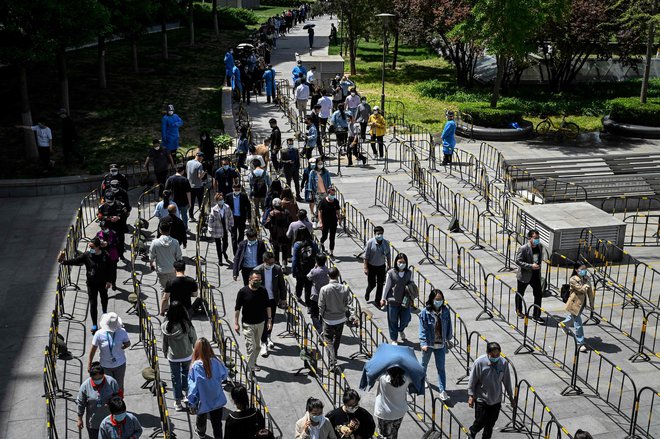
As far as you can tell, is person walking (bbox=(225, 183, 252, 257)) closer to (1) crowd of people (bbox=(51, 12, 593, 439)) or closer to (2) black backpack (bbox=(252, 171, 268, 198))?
(1) crowd of people (bbox=(51, 12, 593, 439))

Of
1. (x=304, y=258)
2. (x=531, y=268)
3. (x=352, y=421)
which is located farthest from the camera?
(x=531, y=268)

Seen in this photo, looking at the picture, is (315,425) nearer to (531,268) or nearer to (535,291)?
(531,268)

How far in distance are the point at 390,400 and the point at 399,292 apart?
3222 mm

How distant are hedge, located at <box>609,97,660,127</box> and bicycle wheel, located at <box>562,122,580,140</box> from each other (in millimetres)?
1647

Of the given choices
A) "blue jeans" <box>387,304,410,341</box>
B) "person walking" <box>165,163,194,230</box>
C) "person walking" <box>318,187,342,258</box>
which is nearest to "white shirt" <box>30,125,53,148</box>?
"person walking" <box>165,163,194,230</box>

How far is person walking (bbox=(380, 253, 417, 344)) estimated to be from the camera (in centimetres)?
1315

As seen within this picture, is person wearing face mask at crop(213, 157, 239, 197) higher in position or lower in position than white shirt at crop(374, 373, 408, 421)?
higher

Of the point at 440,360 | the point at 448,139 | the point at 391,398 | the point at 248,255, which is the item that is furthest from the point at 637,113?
the point at 391,398

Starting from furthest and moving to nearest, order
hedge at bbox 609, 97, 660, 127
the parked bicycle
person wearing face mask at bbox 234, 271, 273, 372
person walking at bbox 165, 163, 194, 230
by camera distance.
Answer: hedge at bbox 609, 97, 660, 127 → the parked bicycle → person walking at bbox 165, 163, 194, 230 → person wearing face mask at bbox 234, 271, 273, 372

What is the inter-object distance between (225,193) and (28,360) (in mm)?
6508

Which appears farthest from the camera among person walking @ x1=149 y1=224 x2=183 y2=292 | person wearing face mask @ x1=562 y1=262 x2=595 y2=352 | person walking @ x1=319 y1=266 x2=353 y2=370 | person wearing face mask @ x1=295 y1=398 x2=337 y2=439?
person walking @ x1=149 y1=224 x2=183 y2=292

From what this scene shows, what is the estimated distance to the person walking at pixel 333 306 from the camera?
12.5 meters

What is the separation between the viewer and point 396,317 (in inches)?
529

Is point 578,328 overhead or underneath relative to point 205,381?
underneath
